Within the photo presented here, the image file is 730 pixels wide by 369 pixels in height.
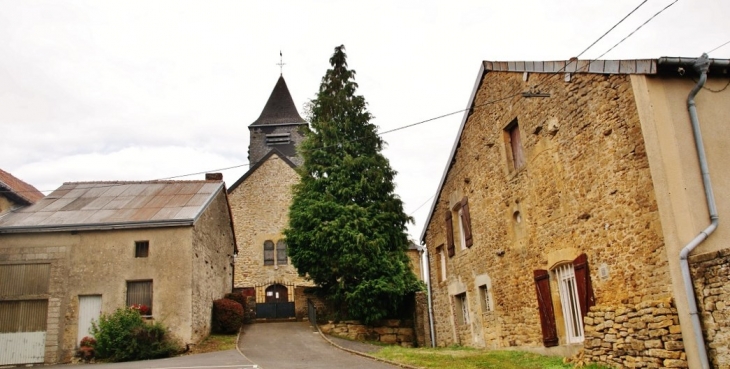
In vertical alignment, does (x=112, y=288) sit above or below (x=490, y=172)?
below

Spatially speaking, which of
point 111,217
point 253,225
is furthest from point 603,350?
point 253,225

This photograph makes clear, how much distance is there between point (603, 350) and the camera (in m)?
9.56

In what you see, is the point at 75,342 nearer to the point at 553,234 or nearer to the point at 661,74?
the point at 553,234

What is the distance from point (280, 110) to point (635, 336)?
36.4 m

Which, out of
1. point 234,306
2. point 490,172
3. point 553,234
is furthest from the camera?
point 234,306

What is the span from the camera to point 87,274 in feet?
55.6

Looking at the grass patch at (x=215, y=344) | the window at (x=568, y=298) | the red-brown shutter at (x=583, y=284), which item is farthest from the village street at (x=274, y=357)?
the red-brown shutter at (x=583, y=284)

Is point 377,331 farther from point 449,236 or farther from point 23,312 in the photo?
point 23,312

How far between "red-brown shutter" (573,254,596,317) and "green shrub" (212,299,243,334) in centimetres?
1270

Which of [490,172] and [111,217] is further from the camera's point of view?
[111,217]

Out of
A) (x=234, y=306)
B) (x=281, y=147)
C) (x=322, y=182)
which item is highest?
(x=281, y=147)

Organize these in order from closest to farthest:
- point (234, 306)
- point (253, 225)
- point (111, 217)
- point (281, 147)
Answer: point (111, 217)
point (234, 306)
point (253, 225)
point (281, 147)

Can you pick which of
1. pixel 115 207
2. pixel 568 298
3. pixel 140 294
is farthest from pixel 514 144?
pixel 115 207

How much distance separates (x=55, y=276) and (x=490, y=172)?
12.9 m
